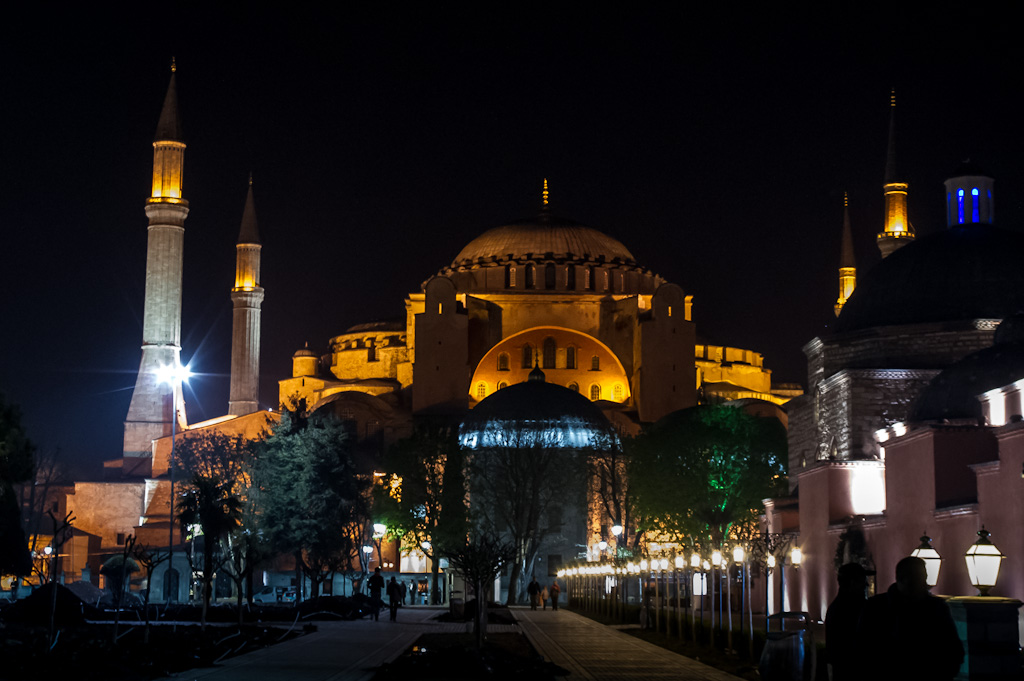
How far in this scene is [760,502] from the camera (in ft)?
125

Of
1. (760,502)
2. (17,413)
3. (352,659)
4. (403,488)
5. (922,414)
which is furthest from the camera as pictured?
(403,488)

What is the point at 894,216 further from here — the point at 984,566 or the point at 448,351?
the point at 984,566

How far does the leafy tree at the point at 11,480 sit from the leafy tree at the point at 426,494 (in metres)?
15.0

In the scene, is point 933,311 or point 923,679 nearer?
point 923,679

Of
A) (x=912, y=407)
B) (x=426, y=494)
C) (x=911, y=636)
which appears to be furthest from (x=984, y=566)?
(x=426, y=494)

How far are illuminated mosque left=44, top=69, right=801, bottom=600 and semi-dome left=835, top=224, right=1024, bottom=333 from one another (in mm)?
21348

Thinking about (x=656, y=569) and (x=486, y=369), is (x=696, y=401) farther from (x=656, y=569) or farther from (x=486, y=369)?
(x=656, y=569)

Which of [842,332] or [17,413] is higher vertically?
[842,332]

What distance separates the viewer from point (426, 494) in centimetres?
4253

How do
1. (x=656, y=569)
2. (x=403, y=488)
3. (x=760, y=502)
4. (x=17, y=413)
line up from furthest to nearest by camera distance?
(x=403, y=488) < (x=760, y=502) < (x=17, y=413) < (x=656, y=569)

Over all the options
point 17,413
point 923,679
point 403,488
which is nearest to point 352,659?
point 923,679

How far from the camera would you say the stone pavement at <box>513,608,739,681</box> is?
45.0 ft

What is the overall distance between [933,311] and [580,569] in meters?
15.3

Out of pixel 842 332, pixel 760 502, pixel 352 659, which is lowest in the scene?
pixel 352 659
